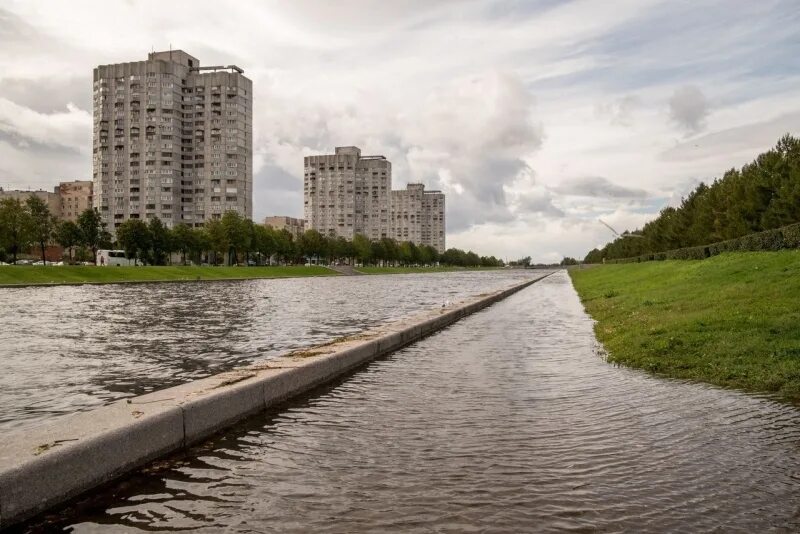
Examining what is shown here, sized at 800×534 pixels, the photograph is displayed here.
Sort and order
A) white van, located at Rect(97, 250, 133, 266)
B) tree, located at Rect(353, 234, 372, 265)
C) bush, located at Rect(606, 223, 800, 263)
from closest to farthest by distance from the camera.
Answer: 1. bush, located at Rect(606, 223, 800, 263)
2. white van, located at Rect(97, 250, 133, 266)
3. tree, located at Rect(353, 234, 372, 265)

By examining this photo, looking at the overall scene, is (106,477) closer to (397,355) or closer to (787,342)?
(397,355)

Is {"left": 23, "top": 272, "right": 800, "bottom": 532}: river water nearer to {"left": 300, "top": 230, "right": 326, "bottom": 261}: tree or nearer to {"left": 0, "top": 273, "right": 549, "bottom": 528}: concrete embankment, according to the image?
{"left": 0, "top": 273, "right": 549, "bottom": 528}: concrete embankment

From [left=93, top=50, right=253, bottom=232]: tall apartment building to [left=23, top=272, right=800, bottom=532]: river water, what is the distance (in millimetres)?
163028

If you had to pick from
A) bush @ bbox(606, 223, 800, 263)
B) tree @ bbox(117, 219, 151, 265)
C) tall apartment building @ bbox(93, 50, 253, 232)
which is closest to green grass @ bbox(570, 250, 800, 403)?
bush @ bbox(606, 223, 800, 263)

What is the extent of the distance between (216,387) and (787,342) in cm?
967

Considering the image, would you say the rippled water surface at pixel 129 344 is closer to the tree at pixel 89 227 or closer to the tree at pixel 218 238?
the tree at pixel 89 227

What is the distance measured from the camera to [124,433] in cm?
606

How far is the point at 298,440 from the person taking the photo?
23.5ft

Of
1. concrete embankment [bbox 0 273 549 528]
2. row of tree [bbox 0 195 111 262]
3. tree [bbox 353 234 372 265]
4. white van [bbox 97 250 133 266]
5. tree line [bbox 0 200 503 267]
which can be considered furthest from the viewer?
tree [bbox 353 234 372 265]

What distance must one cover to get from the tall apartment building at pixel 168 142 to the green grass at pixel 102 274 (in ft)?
237

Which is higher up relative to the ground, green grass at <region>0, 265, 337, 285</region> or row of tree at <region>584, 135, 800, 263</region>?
row of tree at <region>584, 135, 800, 263</region>

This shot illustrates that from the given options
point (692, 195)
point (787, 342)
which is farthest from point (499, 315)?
point (692, 195)

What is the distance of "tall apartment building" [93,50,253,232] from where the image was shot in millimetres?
159250

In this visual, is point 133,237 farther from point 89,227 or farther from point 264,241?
point 264,241
